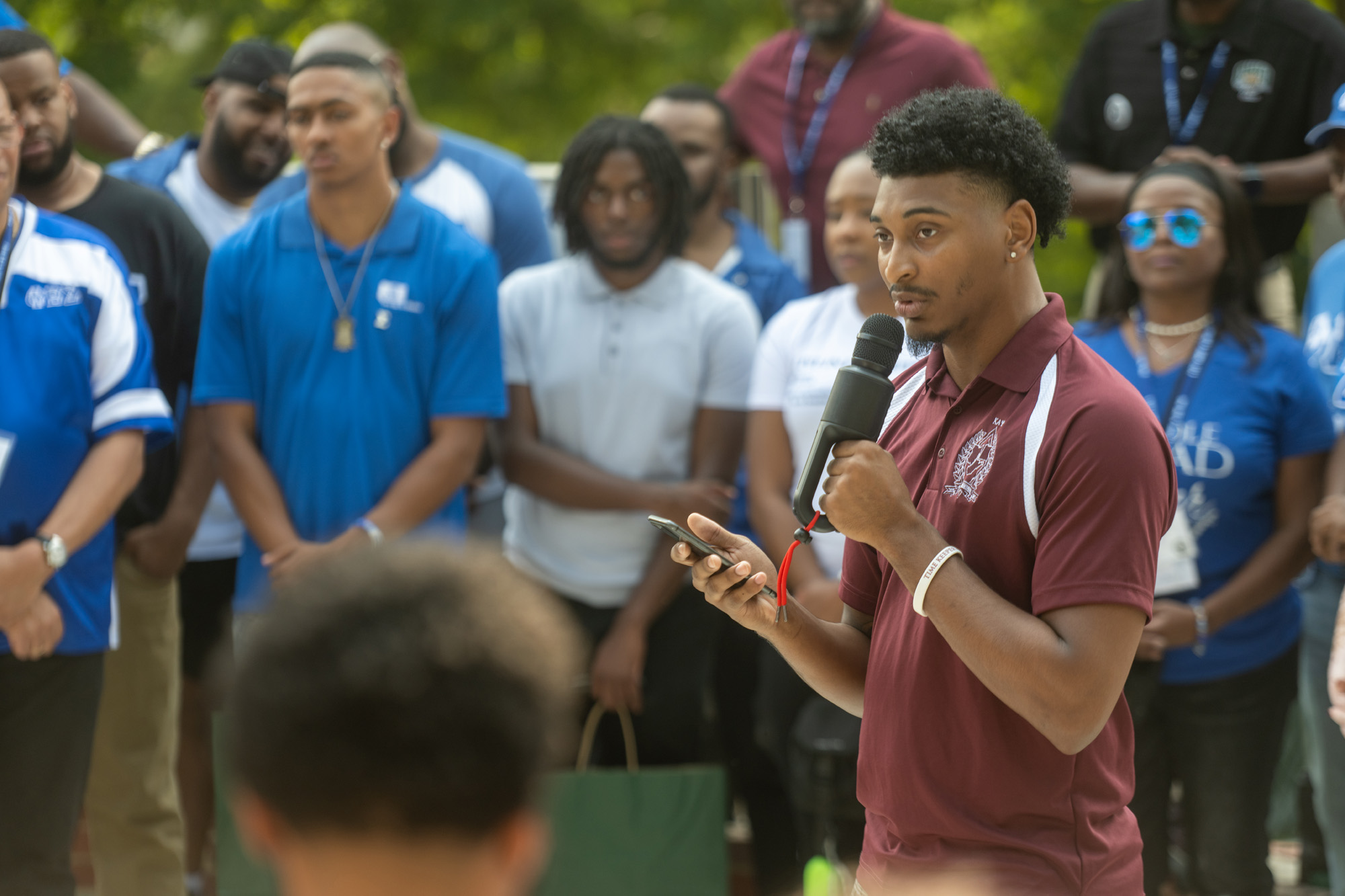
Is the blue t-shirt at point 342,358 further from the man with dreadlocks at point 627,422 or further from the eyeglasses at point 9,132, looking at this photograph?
the eyeglasses at point 9,132

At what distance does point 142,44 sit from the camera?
9484 millimetres

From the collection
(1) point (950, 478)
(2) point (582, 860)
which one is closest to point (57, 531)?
(2) point (582, 860)

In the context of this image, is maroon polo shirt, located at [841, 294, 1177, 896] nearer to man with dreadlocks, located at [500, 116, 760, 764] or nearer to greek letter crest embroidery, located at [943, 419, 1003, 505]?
greek letter crest embroidery, located at [943, 419, 1003, 505]

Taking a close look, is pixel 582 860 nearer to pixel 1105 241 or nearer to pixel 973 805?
pixel 973 805

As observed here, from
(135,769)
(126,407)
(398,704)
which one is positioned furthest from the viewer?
(135,769)

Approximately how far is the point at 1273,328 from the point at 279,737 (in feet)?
12.5

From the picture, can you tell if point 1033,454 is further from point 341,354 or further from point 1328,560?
point 341,354

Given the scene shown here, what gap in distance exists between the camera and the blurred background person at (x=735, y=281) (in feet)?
15.8

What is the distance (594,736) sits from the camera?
4.66 m

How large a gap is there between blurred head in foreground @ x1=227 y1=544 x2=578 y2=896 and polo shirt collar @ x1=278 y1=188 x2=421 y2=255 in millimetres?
3257

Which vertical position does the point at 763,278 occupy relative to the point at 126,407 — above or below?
above

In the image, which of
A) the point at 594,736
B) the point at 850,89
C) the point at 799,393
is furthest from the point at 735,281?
the point at 594,736

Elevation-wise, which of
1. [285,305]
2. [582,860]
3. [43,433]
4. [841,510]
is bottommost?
[582,860]

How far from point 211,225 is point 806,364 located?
2.46 m
